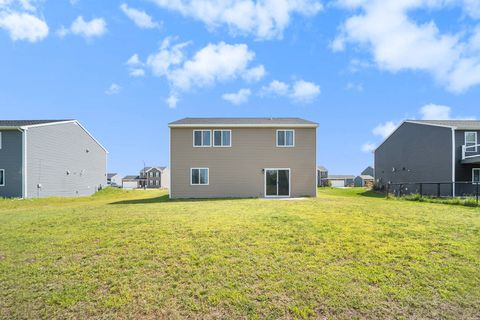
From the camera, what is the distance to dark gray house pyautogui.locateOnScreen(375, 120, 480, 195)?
2125 centimetres

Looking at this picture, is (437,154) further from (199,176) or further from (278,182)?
(199,176)

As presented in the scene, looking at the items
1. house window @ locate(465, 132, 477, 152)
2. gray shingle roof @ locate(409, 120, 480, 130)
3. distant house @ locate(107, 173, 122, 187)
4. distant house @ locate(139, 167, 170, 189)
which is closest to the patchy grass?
gray shingle roof @ locate(409, 120, 480, 130)

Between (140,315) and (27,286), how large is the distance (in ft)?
7.50

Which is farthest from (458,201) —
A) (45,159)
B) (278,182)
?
(45,159)

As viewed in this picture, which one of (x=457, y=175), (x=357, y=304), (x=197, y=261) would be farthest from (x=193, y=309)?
(x=457, y=175)

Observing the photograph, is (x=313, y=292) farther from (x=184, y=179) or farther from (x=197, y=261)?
(x=184, y=179)

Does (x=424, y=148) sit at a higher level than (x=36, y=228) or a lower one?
higher

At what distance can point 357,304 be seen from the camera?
439 centimetres

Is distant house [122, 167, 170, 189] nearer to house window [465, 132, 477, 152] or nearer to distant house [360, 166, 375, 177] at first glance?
distant house [360, 166, 375, 177]

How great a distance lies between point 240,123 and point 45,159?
1532 cm

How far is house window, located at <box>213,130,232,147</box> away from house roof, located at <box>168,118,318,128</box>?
0.52 metres

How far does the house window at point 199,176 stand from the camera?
785 inches

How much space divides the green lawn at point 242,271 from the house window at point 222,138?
12.2 meters

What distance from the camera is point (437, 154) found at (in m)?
22.8
